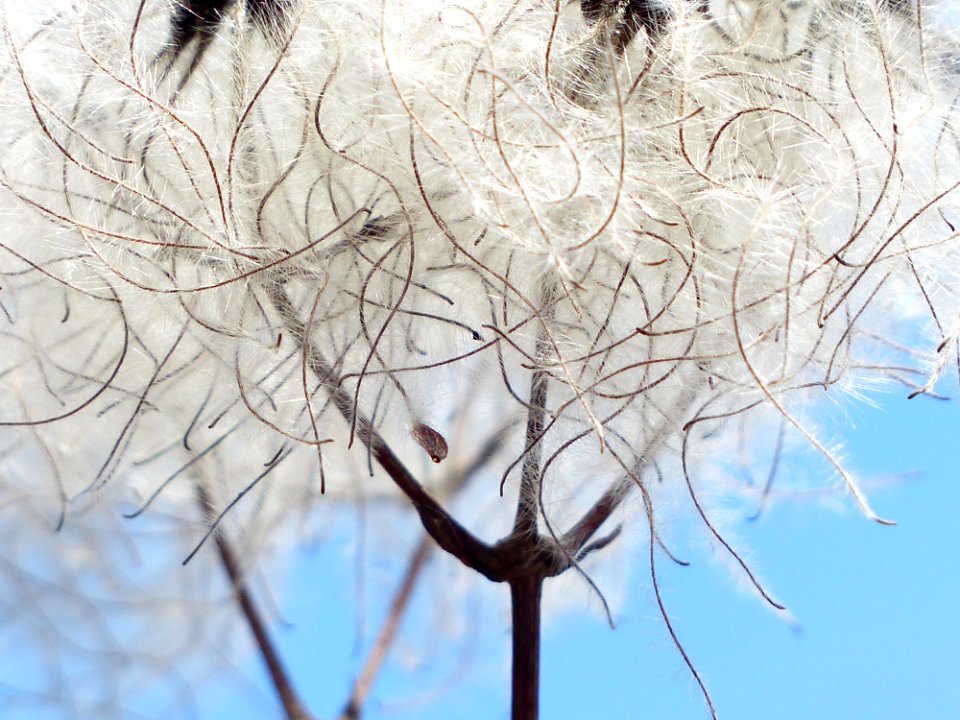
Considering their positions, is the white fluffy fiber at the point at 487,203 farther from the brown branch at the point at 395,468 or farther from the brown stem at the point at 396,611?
the brown stem at the point at 396,611

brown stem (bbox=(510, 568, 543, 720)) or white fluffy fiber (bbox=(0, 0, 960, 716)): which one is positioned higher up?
white fluffy fiber (bbox=(0, 0, 960, 716))

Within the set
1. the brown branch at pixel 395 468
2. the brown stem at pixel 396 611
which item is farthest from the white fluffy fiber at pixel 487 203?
the brown stem at pixel 396 611

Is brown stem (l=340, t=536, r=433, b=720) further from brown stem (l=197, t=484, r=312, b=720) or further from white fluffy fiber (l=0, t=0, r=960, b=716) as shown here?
white fluffy fiber (l=0, t=0, r=960, b=716)

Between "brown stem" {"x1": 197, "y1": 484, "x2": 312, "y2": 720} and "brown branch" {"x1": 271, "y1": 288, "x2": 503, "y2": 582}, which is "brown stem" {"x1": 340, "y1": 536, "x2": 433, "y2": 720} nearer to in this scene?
"brown stem" {"x1": 197, "y1": 484, "x2": 312, "y2": 720}

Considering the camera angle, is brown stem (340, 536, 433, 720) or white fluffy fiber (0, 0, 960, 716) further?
brown stem (340, 536, 433, 720)

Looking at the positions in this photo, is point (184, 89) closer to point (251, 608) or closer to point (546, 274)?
point (546, 274)

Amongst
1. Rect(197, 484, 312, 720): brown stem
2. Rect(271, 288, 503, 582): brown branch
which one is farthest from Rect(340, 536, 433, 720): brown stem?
Rect(271, 288, 503, 582): brown branch

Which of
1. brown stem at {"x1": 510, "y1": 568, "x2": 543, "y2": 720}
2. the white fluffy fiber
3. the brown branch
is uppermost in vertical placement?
the white fluffy fiber
